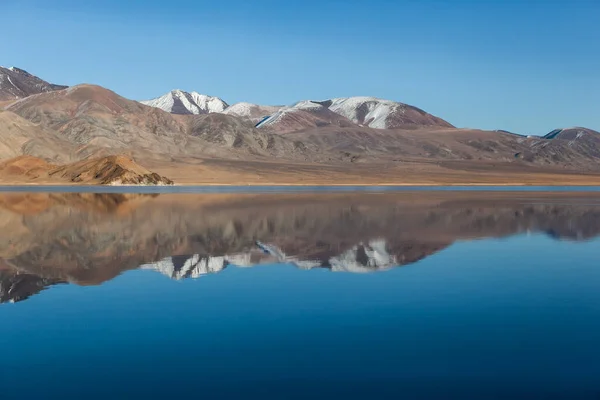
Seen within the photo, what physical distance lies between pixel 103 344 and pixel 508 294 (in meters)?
10.6

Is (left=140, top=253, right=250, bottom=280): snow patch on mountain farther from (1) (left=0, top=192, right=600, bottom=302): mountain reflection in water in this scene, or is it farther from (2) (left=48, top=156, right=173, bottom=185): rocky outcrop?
(2) (left=48, top=156, right=173, bottom=185): rocky outcrop

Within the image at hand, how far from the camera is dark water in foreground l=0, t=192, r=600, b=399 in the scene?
1079 centimetres

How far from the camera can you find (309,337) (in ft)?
44.1

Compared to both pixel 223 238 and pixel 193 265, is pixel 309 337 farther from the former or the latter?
pixel 223 238

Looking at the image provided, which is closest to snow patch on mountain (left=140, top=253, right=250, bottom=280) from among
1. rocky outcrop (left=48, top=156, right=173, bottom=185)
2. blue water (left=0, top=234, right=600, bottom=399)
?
blue water (left=0, top=234, right=600, bottom=399)

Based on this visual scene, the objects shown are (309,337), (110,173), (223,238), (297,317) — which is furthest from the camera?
(110,173)

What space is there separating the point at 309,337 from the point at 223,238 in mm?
18647

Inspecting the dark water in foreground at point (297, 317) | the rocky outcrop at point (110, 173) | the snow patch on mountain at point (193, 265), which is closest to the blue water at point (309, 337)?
the dark water in foreground at point (297, 317)

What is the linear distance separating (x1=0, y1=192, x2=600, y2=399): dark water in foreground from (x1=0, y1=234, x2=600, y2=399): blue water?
0.04 metres

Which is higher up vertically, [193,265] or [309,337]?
[309,337]

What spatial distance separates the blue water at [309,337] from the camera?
10.6 meters

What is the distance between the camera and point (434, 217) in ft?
151

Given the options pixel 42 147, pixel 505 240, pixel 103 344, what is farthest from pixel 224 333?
pixel 42 147

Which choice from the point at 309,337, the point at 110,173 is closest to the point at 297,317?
the point at 309,337
